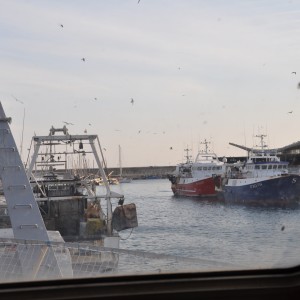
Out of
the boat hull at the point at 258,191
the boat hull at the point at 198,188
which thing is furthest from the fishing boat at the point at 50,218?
the boat hull at the point at 198,188

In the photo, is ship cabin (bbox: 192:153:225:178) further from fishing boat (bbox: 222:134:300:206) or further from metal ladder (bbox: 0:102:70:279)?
metal ladder (bbox: 0:102:70:279)

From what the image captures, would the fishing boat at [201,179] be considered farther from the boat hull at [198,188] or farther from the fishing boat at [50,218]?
the fishing boat at [50,218]

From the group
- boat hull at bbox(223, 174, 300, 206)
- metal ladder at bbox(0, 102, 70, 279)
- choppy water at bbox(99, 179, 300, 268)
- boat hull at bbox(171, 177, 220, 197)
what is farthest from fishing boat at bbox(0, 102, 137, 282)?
boat hull at bbox(171, 177, 220, 197)

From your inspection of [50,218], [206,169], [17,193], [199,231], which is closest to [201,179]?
[206,169]

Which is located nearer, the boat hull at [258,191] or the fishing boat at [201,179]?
the boat hull at [258,191]

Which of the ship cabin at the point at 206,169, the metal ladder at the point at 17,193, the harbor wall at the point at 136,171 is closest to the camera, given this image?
the metal ladder at the point at 17,193

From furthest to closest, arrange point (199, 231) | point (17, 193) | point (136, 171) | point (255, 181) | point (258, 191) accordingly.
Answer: point (255, 181), point (258, 191), point (199, 231), point (136, 171), point (17, 193)

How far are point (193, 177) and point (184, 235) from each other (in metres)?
12.3

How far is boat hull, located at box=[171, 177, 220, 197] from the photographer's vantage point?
1613 cm

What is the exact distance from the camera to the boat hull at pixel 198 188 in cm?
1613

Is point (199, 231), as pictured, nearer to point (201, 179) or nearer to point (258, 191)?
point (258, 191)

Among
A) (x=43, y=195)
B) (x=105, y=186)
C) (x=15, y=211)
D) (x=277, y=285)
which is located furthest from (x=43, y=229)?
(x=105, y=186)

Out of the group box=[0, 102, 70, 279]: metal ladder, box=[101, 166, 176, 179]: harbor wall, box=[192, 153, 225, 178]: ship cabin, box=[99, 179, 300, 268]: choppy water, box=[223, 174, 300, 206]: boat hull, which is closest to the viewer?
box=[0, 102, 70, 279]: metal ladder

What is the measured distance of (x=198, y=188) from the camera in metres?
18.6
